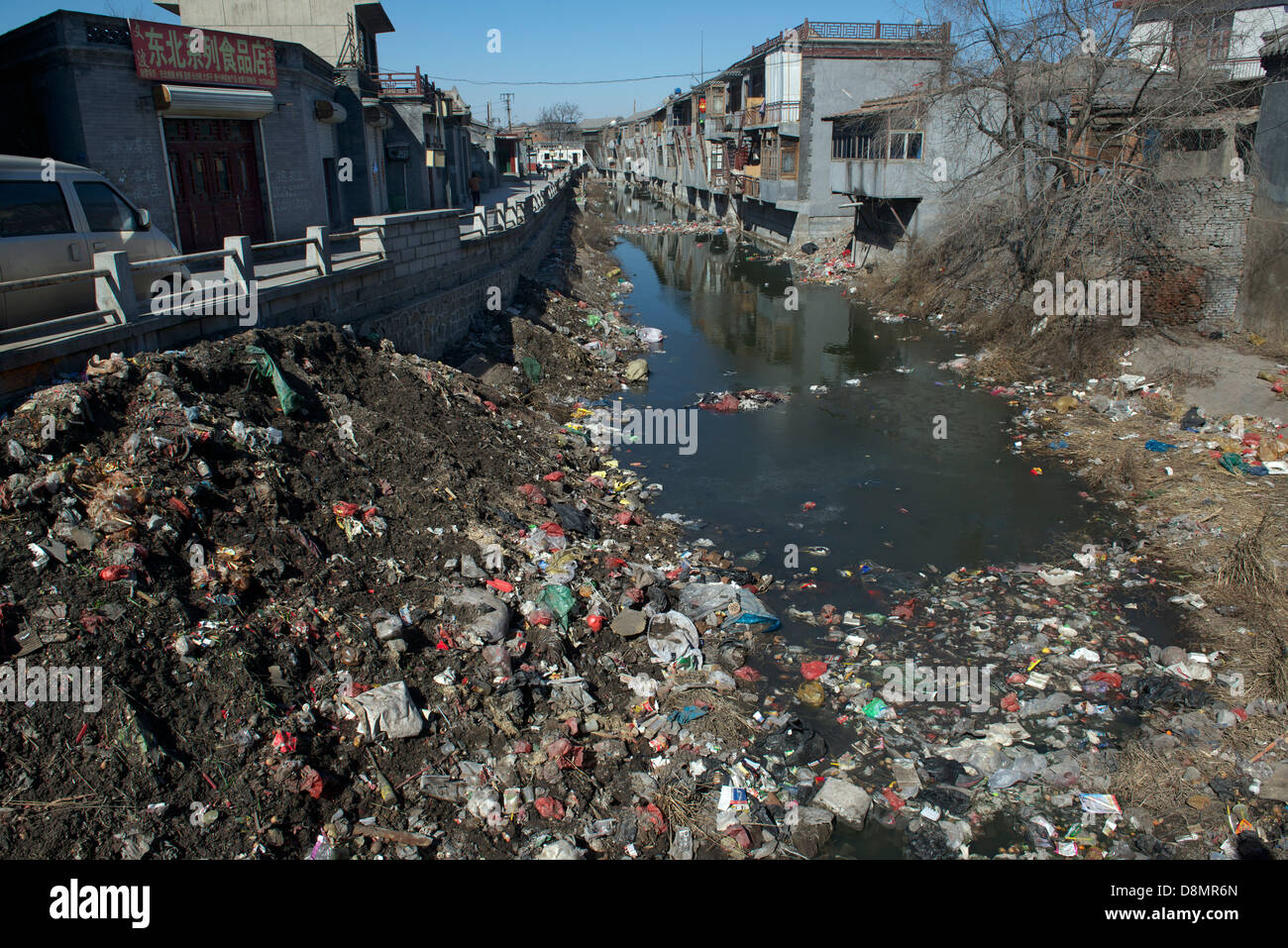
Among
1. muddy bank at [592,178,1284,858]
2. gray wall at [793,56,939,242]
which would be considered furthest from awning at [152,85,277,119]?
gray wall at [793,56,939,242]

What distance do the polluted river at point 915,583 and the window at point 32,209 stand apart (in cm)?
689

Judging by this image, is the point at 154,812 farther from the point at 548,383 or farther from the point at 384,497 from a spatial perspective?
the point at 548,383

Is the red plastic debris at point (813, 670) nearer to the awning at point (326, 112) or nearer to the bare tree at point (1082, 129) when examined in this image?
the bare tree at point (1082, 129)

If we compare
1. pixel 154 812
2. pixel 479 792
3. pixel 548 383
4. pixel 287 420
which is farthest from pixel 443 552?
pixel 548 383

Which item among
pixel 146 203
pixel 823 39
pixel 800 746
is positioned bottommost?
pixel 800 746

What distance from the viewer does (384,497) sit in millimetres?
7742

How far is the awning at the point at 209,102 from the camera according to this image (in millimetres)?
13352

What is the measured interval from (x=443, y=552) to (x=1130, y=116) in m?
16.3

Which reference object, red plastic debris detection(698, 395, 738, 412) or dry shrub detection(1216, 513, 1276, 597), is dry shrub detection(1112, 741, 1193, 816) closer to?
dry shrub detection(1216, 513, 1276, 597)

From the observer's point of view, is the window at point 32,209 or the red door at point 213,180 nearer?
the window at point 32,209

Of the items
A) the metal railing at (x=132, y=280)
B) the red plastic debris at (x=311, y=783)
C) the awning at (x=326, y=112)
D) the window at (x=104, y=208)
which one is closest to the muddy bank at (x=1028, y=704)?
the red plastic debris at (x=311, y=783)

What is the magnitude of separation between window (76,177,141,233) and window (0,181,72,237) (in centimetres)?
26

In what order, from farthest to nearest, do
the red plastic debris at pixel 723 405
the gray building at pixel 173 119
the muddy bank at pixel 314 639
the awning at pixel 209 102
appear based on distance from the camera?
the red plastic debris at pixel 723 405, the awning at pixel 209 102, the gray building at pixel 173 119, the muddy bank at pixel 314 639

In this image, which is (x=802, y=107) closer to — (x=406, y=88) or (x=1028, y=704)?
(x=406, y=88)
